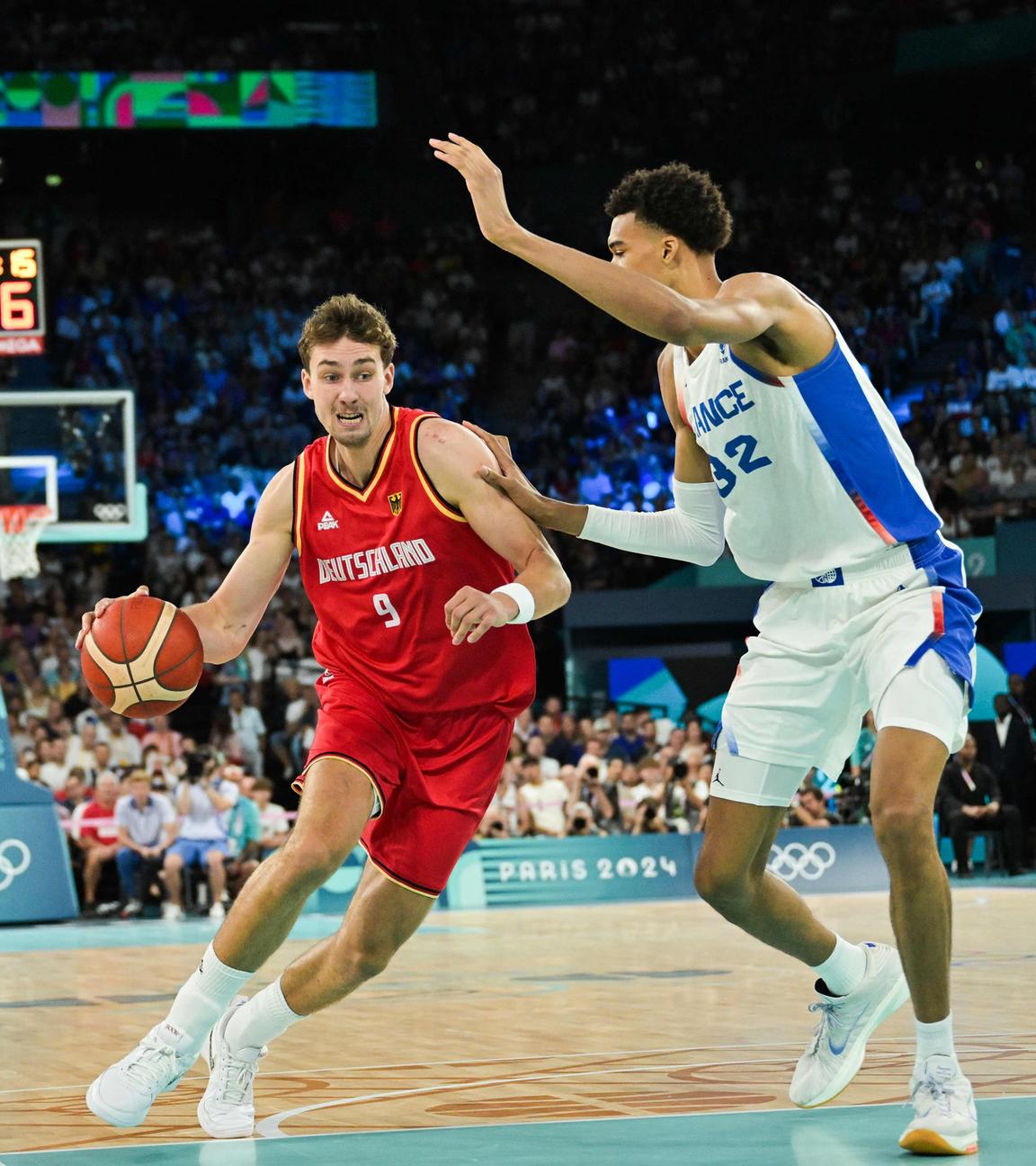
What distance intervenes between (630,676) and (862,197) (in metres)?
9.72

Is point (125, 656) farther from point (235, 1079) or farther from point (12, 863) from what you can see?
point (12, 863)

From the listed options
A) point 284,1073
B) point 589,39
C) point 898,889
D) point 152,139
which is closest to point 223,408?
point 152,139

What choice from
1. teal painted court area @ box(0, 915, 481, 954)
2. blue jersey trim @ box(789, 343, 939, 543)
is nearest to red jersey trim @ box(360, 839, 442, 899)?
blue jersey trim @ box(789, 343, 939, 543)

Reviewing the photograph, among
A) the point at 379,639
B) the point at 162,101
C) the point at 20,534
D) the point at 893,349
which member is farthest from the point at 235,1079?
the point at 162,101

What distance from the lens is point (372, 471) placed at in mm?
5539

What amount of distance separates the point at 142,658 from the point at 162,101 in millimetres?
22703

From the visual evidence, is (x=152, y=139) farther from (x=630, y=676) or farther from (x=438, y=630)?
(x=438, y=630)

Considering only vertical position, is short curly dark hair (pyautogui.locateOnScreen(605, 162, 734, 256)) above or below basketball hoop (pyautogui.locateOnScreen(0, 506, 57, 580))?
above

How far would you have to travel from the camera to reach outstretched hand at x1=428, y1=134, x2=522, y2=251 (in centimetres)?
448

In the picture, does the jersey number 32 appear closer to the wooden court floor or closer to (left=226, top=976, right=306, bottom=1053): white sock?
the wooden court floor

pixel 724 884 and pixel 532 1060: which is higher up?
pixel 724 884

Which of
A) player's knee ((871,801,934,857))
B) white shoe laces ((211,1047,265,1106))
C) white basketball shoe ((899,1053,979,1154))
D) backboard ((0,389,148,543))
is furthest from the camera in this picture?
backboard ((0,389,148,543))

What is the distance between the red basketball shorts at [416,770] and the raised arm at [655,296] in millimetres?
1502

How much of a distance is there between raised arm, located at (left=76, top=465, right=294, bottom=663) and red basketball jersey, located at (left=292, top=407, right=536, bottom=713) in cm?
7
